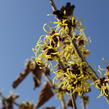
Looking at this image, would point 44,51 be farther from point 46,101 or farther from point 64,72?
point 46,101

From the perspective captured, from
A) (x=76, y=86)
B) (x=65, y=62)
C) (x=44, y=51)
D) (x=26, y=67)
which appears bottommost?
(x=76, y=86)

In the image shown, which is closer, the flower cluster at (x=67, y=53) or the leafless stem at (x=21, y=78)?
the flower cluster at (x=67, y=53)

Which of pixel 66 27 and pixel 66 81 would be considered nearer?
pixel 66 27

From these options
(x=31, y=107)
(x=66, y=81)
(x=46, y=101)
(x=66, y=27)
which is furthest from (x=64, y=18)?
(x=31, y=107)

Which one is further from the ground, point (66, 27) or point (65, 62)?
point (66, 27)

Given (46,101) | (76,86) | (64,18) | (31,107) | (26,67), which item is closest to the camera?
(64,18)

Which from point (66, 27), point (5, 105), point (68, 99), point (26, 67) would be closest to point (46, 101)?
point (68, 99)

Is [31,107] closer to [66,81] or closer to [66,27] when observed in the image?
[66,81]

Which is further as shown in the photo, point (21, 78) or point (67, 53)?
point (21, 78)

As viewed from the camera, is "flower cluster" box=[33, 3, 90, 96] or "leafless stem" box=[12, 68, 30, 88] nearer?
"flower cluster" box=[33, 3, 90, 96]

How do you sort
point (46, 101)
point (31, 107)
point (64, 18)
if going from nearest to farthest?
point (64, 18)
point (46, 101)
point (31, 107)
